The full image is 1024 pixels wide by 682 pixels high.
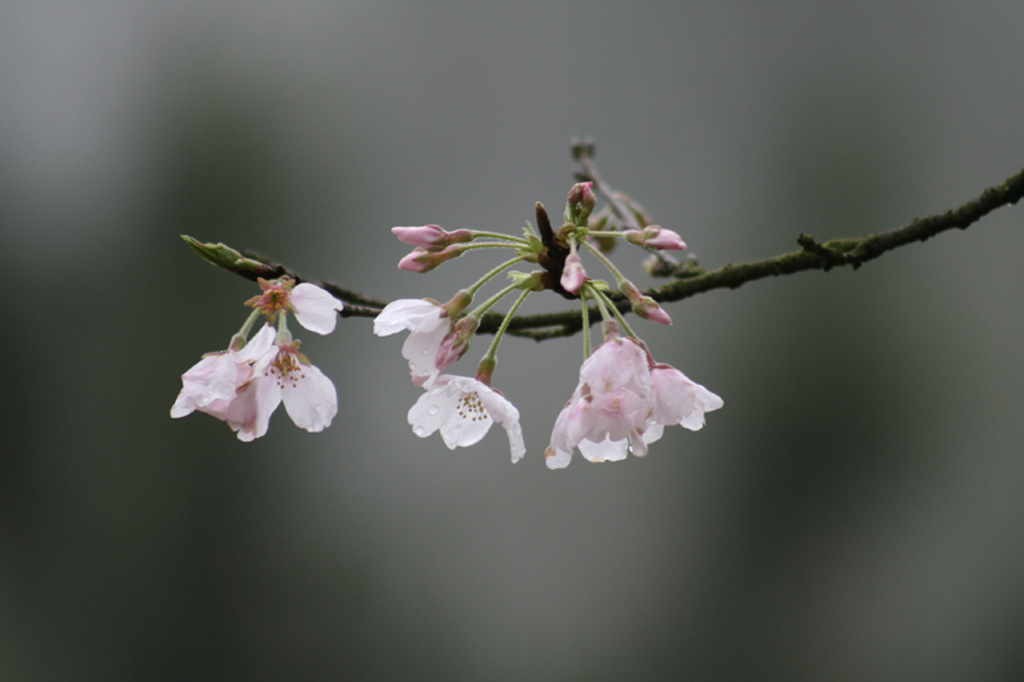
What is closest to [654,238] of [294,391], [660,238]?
[660,238]

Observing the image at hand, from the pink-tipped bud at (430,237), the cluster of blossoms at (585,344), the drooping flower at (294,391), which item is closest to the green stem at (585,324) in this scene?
the cluster of blossoms at (585,344)

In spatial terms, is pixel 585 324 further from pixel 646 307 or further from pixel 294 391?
pixel 294 391

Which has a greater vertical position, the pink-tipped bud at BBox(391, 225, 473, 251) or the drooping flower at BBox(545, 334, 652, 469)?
the pink-tipped bud at BBox(391, 225, 473, 251)

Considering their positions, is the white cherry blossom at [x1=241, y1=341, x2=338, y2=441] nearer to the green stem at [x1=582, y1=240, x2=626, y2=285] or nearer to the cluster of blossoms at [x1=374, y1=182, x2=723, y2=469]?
the cluster of blossoms at [x1=374, y1=182, x2=723, y2=469]

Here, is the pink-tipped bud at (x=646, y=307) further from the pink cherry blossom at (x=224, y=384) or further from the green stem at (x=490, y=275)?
the pink cherry blossom at (x=224, y=384)

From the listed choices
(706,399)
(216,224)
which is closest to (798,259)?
(706,399)

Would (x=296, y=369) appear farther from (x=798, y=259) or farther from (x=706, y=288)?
(x=798, y=259)

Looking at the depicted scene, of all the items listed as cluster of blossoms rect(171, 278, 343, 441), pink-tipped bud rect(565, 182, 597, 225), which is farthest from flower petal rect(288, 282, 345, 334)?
pink-tipped bud rect(565, 182, 597, 225)
